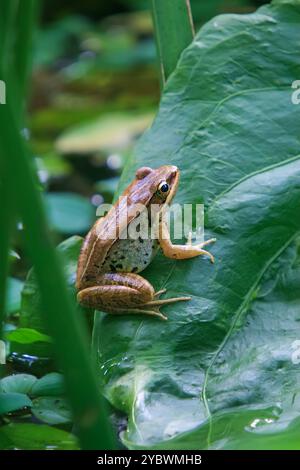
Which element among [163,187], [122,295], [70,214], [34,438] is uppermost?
[163,187]

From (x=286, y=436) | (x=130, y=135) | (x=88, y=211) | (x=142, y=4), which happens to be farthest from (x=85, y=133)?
(x=286, y=436)

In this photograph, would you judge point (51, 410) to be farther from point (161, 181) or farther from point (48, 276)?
point (48, 276)

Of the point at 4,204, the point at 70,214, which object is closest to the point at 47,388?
the point at 4,204

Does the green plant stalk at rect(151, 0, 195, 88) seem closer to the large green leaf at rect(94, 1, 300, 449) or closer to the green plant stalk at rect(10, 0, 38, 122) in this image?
the large green leaf at rect(94, 1, 300, 449)

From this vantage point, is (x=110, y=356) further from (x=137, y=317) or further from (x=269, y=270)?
(x=269, y=270)

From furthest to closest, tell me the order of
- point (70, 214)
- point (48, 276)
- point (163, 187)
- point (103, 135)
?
point (103, 135), point (70, 214), point (163, 187), point (48, 276)
